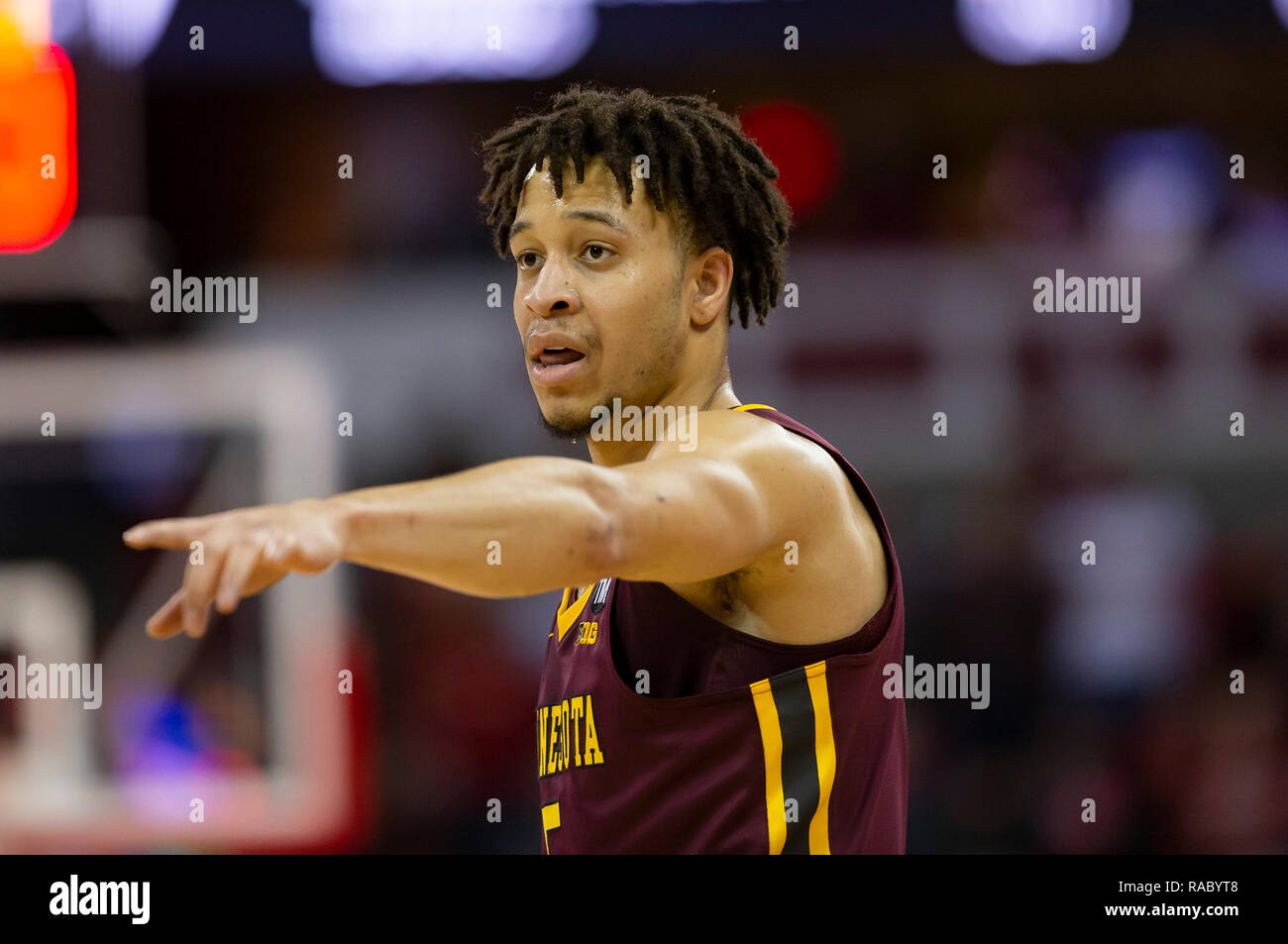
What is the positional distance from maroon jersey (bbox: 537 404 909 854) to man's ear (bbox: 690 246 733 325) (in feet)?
1.26

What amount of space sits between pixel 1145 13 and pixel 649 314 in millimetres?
4767

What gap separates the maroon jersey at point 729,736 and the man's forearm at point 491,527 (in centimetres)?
52

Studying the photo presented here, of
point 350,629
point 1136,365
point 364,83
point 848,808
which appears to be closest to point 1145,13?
point 1136,365

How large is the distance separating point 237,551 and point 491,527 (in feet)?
1.18

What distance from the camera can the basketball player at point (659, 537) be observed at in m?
1.82

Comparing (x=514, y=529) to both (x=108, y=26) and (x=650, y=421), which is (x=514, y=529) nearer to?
(x=650, y=421)

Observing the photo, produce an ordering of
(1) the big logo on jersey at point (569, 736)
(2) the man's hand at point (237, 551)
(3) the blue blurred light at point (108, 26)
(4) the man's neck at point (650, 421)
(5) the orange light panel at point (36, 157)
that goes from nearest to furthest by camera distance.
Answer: (2) the man's hand at point (237, 551)
(1) the big logo on jersey at point (569, 736)
(4) the man's neck at point (650, 421)
(5) the orange light panel at point (36, 157)
(3) the blue blurred light at point (108, 26)

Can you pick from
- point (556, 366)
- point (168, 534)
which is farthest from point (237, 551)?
point (556, 366)

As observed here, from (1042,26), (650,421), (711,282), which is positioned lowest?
(650,421)

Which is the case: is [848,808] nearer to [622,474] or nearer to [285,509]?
[622,474]

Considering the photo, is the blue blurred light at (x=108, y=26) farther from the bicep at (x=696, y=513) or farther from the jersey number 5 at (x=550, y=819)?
the bicep at (x=696, y=513)

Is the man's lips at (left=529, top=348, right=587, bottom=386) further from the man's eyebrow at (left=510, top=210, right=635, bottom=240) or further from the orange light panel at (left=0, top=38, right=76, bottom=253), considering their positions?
the orange light panel at (left=0, top=38, right=76, bottom=253)

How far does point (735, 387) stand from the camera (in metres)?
6.00

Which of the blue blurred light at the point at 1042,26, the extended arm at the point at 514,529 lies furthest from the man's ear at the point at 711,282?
the blue blurred light at the point at 1042,26
